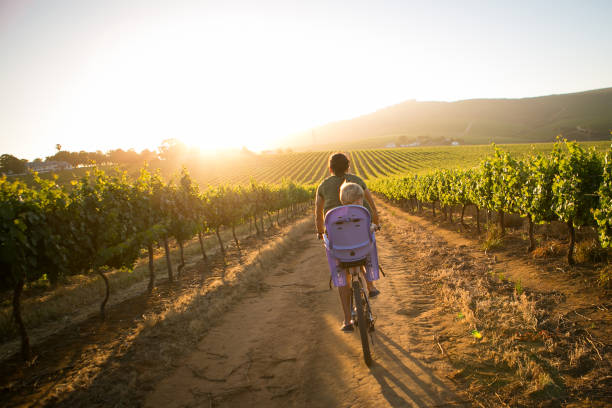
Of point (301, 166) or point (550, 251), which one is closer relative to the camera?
point (550, 251)

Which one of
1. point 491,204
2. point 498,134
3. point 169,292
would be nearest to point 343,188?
point 169,292

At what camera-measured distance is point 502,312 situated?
4.82 meters

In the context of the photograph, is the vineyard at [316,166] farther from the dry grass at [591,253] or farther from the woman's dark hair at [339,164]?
the woman's dark hair at [339,164]

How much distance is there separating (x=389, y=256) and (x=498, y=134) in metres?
155

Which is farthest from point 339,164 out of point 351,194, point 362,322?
point 362,322

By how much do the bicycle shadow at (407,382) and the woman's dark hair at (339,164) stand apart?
108 inches

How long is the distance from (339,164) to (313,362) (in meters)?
2.97

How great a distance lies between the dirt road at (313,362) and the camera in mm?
3334

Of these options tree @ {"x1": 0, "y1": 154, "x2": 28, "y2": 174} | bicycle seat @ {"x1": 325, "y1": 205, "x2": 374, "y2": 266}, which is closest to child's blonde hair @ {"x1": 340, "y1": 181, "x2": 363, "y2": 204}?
bicycle seat @ {"x1": 325, "y1": 205, "x2": 374, "y2": 266}

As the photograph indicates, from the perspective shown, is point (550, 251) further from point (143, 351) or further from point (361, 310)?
point (143, 351)

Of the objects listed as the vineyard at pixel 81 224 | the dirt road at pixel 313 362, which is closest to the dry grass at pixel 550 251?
the dirt road at pixel 313 362

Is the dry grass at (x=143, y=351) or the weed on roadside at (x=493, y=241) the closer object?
the dry grass at (x=143, y=351)

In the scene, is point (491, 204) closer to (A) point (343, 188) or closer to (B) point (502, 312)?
(B) point (502, 312)

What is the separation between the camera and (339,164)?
421 centimetres
